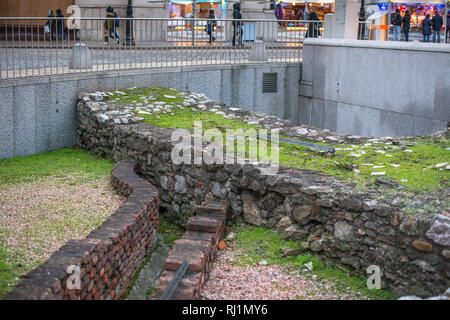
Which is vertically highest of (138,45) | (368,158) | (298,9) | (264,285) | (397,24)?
(298,9)

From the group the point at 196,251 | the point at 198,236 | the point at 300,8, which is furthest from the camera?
the point at 300,8

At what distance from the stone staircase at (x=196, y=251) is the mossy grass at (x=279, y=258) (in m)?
0.32

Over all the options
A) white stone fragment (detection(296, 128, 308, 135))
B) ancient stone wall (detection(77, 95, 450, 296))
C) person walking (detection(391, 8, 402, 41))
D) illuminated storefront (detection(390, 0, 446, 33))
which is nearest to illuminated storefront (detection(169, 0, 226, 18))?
illuminated storefront (detection(390, 0, 446, 33))

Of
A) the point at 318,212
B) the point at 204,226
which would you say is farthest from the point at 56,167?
the point at 318,212

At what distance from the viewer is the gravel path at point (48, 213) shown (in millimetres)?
6832

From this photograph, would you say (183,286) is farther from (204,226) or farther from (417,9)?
(417,9)

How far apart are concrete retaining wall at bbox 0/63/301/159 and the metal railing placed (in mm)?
302

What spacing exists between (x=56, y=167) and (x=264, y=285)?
519cm

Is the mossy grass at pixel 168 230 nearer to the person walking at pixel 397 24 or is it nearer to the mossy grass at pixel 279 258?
the mossy grass at pixel 279 258

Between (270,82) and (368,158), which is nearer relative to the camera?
(368,158)

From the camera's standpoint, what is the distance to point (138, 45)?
14.3 m

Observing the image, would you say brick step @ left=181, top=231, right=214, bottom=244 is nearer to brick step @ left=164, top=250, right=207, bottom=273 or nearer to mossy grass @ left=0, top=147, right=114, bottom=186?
brick step @ left=164, top=250, right=207, bottom=273

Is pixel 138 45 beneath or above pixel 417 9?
beneath
